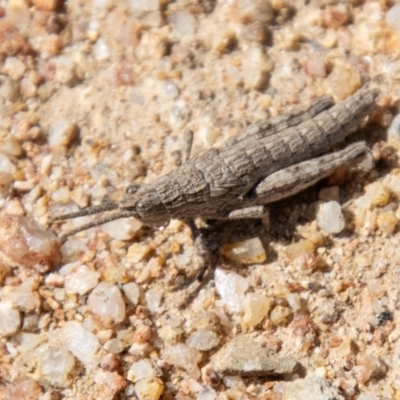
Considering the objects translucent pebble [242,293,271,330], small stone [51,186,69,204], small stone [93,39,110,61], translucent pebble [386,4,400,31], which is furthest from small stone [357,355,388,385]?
small stone [93,39,110,61]

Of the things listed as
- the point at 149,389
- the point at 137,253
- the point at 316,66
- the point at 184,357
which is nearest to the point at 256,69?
the point at 316,66

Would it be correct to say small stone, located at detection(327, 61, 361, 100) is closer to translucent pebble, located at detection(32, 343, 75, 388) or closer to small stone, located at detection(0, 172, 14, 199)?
small stone, located at detection(0, 172, 14, 199)

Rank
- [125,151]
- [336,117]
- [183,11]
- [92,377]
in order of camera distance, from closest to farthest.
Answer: [92,377] → [336,117] → [125,151] → [183,11]

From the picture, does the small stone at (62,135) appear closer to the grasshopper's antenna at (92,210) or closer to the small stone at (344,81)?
the grasshopper's antenna at (92,210)

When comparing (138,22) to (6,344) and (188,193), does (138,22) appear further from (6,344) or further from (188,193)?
(6,344)

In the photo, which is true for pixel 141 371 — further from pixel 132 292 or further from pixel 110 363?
pixel 132 292

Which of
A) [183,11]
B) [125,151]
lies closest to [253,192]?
[125,151]
